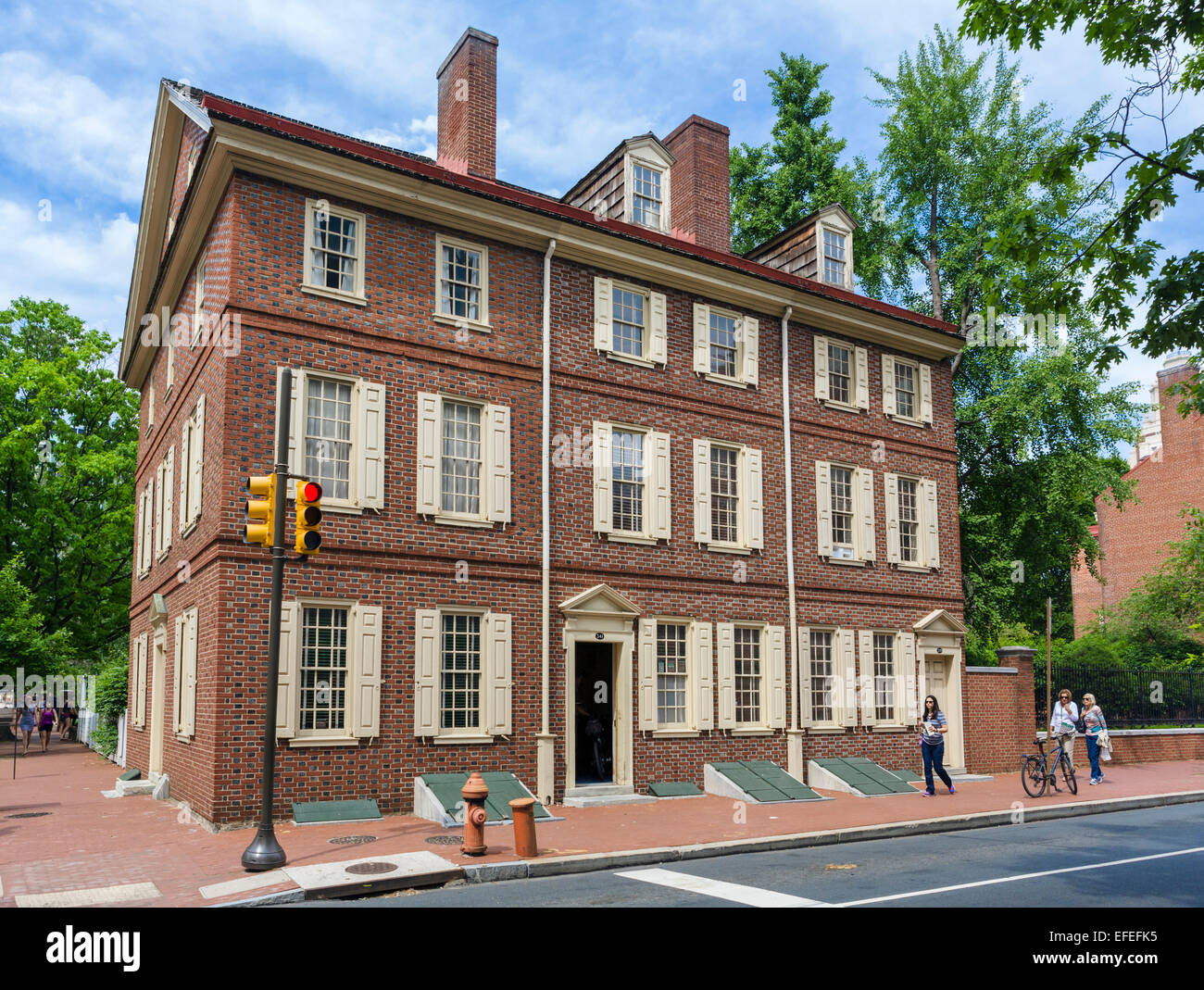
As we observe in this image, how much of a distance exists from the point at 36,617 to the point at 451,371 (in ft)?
68.8

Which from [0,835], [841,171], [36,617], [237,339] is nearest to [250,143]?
[237,339]

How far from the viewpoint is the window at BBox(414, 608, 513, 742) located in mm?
15594

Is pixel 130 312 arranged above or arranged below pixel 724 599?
above

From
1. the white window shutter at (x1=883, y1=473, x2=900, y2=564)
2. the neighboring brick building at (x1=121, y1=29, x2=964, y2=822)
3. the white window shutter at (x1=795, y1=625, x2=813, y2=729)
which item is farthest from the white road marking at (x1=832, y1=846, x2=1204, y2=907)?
the white window shutter at (x1=883, y1=473, x2=900, y2=564)

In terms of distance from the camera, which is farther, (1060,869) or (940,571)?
(940,571)

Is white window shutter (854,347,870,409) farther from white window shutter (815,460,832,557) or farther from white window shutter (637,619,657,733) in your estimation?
white window shutter (637,619,657,733)

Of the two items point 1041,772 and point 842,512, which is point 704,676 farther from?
point 1041,772

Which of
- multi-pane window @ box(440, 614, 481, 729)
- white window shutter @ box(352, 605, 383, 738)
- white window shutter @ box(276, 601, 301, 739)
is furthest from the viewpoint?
multi-pane window @ box(440, 614, 481, 729)

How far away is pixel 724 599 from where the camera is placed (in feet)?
64.2

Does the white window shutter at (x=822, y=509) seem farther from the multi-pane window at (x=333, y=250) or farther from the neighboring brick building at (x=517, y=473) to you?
the multi-pane window at (x=333, y=250)

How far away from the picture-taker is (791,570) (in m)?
20.5

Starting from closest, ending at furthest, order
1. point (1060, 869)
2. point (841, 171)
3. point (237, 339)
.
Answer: point (1060, 869) → point (237, 339) → point (841, 171)

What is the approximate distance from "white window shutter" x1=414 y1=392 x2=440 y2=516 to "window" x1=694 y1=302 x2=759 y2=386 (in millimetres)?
5921

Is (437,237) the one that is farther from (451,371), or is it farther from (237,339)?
(237,339)
